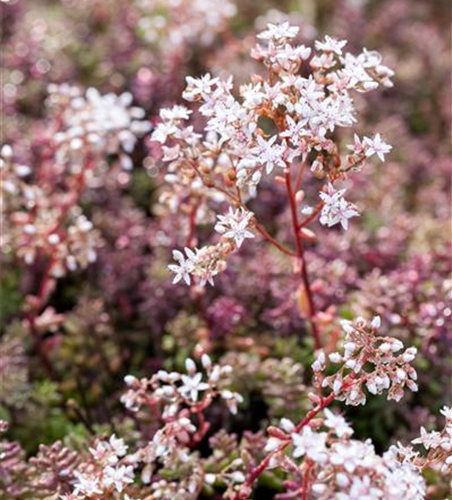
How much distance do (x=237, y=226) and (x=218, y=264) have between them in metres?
0.08

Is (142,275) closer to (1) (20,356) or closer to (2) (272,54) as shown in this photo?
(1) (20,356)

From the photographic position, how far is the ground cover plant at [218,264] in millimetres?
1547

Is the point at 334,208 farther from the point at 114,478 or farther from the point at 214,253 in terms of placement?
the point at 114,478

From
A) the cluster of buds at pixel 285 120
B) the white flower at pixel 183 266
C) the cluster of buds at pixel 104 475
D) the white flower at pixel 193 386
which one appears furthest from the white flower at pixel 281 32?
the cluster of buds at pixel 104 475

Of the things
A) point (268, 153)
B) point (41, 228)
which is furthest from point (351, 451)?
point (41, 228)

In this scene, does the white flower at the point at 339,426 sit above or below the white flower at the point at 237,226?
below

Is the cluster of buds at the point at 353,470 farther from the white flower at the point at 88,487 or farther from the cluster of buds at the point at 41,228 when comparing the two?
the cluster of buds at the point at 41,228

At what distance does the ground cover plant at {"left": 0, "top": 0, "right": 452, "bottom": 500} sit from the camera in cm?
155

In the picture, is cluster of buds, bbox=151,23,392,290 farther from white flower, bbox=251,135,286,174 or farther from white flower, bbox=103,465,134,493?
white flower, bbox=103,465,134,493

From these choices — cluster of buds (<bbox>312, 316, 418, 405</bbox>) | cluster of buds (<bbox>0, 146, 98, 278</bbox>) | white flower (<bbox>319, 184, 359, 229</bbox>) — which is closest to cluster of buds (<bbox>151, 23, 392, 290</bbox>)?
white flower (<bbox>319, 184, 359, 229</bbox>)

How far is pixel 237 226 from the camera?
1.54m

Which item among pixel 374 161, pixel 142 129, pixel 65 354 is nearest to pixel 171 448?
pixel 65 354

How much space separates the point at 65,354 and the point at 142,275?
0.31m

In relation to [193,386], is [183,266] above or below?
above
